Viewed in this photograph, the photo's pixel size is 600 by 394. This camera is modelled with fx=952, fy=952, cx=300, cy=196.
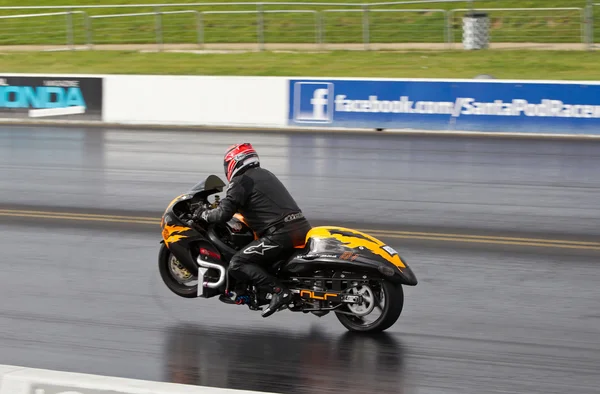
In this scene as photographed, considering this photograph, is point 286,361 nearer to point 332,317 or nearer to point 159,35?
point 332,317

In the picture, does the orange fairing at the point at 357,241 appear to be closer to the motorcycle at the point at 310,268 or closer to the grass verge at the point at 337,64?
the motorcycle at the point at 310,268

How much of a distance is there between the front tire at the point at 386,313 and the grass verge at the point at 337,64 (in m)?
19.5

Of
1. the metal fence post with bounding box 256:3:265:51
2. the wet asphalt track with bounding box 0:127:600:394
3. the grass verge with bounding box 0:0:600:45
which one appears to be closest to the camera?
the wet asphalt track with bounding box 0:127:600:394

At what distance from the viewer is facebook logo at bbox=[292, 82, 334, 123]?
21.7 m

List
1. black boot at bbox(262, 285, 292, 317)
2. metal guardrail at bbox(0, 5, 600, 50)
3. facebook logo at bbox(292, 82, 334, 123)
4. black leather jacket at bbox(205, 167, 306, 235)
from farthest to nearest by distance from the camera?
metal guardrail at bbox(0, 5, 600, 50)
facebook logo at bbox(292, 82, 334, 123)
black leather jacket at bbox(205, 167, 306, 235)
black boot at bbox(262, 285, 292, 317)

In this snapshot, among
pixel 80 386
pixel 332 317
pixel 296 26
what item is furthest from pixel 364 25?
pixel 80 386

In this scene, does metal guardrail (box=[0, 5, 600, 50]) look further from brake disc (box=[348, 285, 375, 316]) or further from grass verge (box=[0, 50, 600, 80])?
brake disc (box=[348, 285, 375, 316])

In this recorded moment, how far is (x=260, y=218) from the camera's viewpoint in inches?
321

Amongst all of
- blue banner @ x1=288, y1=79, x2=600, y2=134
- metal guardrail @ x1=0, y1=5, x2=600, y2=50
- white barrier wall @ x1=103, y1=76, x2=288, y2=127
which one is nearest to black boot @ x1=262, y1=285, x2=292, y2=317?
blue banner @ x1=288, y1=79, x2=600, y2=134

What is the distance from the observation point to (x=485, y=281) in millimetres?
9727

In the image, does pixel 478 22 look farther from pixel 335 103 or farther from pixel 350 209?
pixel 350 209

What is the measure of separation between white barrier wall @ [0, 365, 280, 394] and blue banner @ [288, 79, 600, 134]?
16.2 meters

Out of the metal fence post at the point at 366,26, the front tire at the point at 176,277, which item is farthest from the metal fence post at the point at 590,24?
the front tire at the point at 176,277

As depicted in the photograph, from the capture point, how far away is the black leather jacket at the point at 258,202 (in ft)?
26.6
